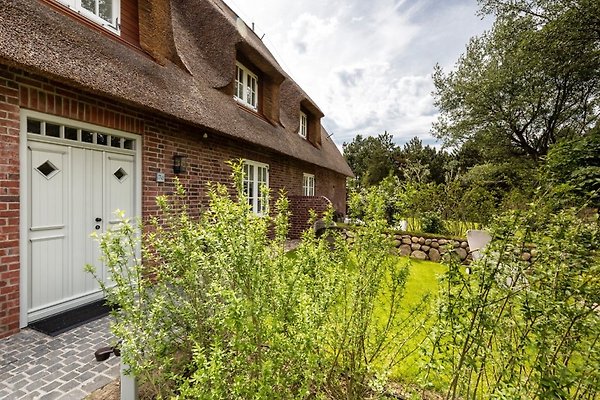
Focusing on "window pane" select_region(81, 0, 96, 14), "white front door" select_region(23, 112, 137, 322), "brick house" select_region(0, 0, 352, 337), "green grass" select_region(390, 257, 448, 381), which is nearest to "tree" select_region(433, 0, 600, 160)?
"green grass" select_region(390, 257, 448, 381)

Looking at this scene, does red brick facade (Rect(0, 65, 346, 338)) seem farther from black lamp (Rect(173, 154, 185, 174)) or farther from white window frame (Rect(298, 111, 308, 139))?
white window frame (Rect(298, 111, 308, 139))

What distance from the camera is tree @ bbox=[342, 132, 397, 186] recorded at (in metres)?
32.3

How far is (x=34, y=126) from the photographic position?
370 cm

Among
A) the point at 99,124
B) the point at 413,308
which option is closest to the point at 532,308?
the point at 413,308

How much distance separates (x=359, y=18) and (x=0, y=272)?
8.65 metres

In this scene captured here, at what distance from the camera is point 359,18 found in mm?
7723

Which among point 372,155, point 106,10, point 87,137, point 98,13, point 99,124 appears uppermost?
point 372,155

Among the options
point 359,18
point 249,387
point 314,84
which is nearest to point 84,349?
point 249,387

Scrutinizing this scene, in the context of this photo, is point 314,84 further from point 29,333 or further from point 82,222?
point 29,333

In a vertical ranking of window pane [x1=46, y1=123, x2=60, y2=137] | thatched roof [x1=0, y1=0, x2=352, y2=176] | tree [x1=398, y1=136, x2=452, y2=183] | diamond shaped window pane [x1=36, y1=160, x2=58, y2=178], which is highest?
tree [x1=398, y1=136, x2=452, y2=183]

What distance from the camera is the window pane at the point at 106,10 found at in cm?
483

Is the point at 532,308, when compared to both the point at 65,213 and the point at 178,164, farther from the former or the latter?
the point at 178,164

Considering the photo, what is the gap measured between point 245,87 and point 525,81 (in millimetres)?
14144

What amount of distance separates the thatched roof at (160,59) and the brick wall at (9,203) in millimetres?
486
